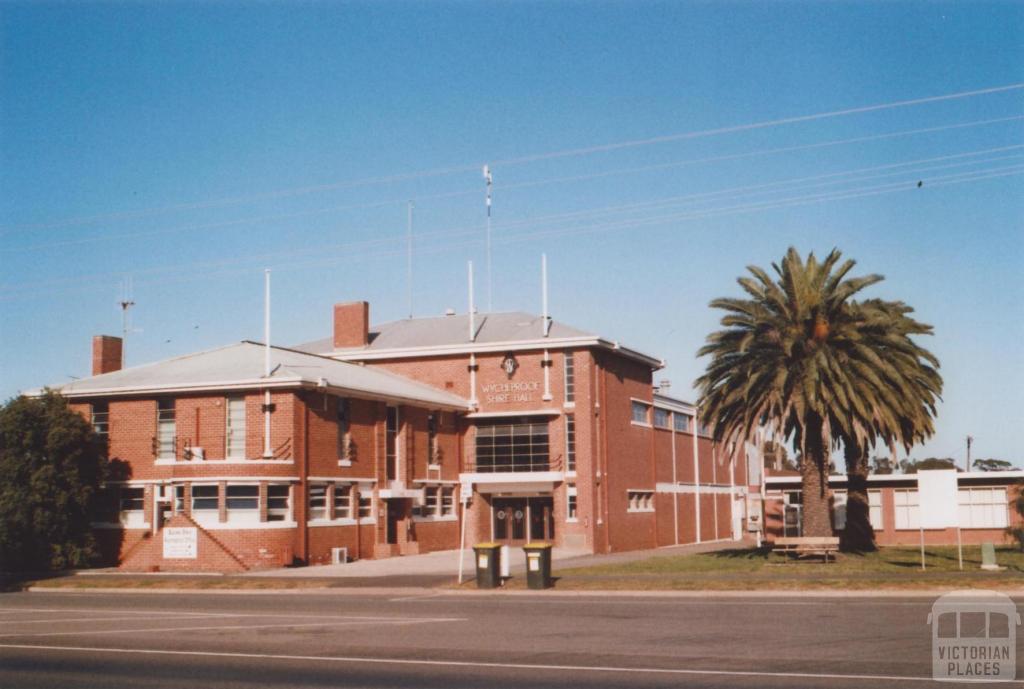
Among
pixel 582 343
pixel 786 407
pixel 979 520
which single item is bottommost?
pixel 979 520

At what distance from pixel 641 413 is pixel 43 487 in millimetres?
29105

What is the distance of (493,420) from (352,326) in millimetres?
8932

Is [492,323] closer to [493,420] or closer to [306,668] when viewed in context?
[493,420]

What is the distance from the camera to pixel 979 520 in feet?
179

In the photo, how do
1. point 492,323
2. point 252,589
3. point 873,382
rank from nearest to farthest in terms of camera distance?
1. point 252,589
2. point 873,382
3. point 492,323

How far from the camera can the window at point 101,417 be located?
42.2 metres

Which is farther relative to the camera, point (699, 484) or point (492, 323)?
point (699, 484)

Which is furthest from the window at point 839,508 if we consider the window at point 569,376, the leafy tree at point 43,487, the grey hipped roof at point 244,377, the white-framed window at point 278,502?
the leafy tree at point 43,487

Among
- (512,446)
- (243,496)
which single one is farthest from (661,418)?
(243,496)

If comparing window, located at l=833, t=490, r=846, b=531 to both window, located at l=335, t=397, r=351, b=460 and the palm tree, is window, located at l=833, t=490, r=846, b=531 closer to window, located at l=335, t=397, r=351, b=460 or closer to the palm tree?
the palm tree

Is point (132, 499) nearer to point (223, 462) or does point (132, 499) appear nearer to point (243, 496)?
point (223, 462)

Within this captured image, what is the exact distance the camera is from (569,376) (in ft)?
162

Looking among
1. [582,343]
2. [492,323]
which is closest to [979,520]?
[582,343]

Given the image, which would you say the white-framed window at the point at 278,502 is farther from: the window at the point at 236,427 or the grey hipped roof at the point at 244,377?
the grey hipped roof at the point at 244,377
